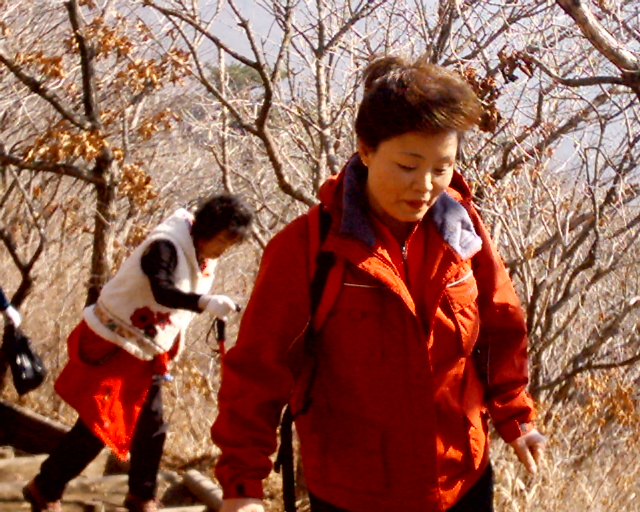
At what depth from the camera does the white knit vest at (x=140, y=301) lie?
4078 mm

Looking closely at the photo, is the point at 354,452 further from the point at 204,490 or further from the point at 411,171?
the point at 204,490

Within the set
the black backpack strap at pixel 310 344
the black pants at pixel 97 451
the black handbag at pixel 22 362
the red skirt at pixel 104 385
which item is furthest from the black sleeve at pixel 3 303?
the black backpack strap at pixel 310 344

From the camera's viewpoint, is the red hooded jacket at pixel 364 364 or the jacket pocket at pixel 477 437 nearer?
the red hooded jacket at pixel 364 364

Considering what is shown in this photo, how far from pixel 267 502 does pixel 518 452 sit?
3085 millimetres

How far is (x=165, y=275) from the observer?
397 centimetres

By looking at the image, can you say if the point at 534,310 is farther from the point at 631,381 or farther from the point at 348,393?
the point at 348,393

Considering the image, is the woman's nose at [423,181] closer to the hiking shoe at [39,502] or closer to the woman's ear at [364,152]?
the woman's ear at [364,152]

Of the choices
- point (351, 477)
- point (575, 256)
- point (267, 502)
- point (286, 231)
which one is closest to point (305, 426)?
point (351, 477)

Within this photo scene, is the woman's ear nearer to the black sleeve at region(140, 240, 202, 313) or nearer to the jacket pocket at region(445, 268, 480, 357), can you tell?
the jacket pocket at region(445, 268, 480, 357)

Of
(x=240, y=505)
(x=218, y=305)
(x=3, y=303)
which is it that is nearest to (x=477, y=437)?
(x=240, y=505)

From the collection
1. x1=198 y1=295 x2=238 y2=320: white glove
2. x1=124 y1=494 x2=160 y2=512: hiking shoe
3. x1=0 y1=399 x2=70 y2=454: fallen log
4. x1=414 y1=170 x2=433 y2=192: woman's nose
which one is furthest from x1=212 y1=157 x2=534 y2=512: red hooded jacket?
x1=0 y1=399 x2=70 y2=454: fallen log

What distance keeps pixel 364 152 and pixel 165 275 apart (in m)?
1.99

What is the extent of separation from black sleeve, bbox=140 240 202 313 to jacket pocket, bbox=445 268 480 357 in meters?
1.88

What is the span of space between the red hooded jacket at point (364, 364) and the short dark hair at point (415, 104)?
0.58 ft
